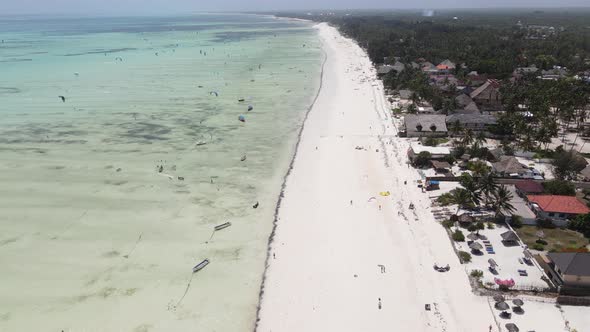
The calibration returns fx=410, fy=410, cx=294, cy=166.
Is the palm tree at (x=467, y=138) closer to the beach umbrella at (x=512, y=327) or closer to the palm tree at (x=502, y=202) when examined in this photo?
the palm tree at (x=502, y=202)

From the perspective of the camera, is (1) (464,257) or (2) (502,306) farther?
(1) (464,257)

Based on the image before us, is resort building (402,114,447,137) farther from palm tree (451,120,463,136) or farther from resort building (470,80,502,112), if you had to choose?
resort building (470,80,502,112)

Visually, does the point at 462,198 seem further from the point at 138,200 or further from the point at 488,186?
the point at 138,200

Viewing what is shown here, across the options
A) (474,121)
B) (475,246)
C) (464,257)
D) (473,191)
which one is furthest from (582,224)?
(474,121)

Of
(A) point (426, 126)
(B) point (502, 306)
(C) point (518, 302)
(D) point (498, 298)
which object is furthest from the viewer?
(A) point (426, 126)

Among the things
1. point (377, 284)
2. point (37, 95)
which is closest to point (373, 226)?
point (377, 284)

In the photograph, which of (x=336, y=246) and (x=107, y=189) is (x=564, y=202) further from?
(x=107, y=189)

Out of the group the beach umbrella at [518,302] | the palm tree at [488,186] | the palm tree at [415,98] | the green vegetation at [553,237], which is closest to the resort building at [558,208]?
the green vegetation at [553,237]
